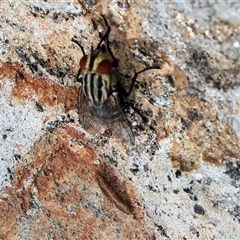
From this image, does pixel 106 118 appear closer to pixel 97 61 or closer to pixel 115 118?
pixel 115 118

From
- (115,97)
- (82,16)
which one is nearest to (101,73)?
(115,97)

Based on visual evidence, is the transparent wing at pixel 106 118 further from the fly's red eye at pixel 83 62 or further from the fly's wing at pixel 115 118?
the fly's red eye at pixel 83 62

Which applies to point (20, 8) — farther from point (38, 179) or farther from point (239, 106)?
point (239, 106)

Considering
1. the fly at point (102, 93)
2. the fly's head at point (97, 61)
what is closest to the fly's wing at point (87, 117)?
the fly at point (102, 93)

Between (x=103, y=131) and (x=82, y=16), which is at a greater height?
(x=82, y=16)

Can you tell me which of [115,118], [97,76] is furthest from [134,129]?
[97,76]

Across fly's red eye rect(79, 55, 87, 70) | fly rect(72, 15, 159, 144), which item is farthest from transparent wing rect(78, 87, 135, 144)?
fly's red eye rect(79, 55, 87, 70)

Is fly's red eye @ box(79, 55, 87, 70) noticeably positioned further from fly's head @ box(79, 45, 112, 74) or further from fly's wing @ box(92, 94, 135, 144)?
fly's wing @ box(92, 94, 135, 144)

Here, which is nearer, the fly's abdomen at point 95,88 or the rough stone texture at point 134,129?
the rough stone texture at point 134,129
